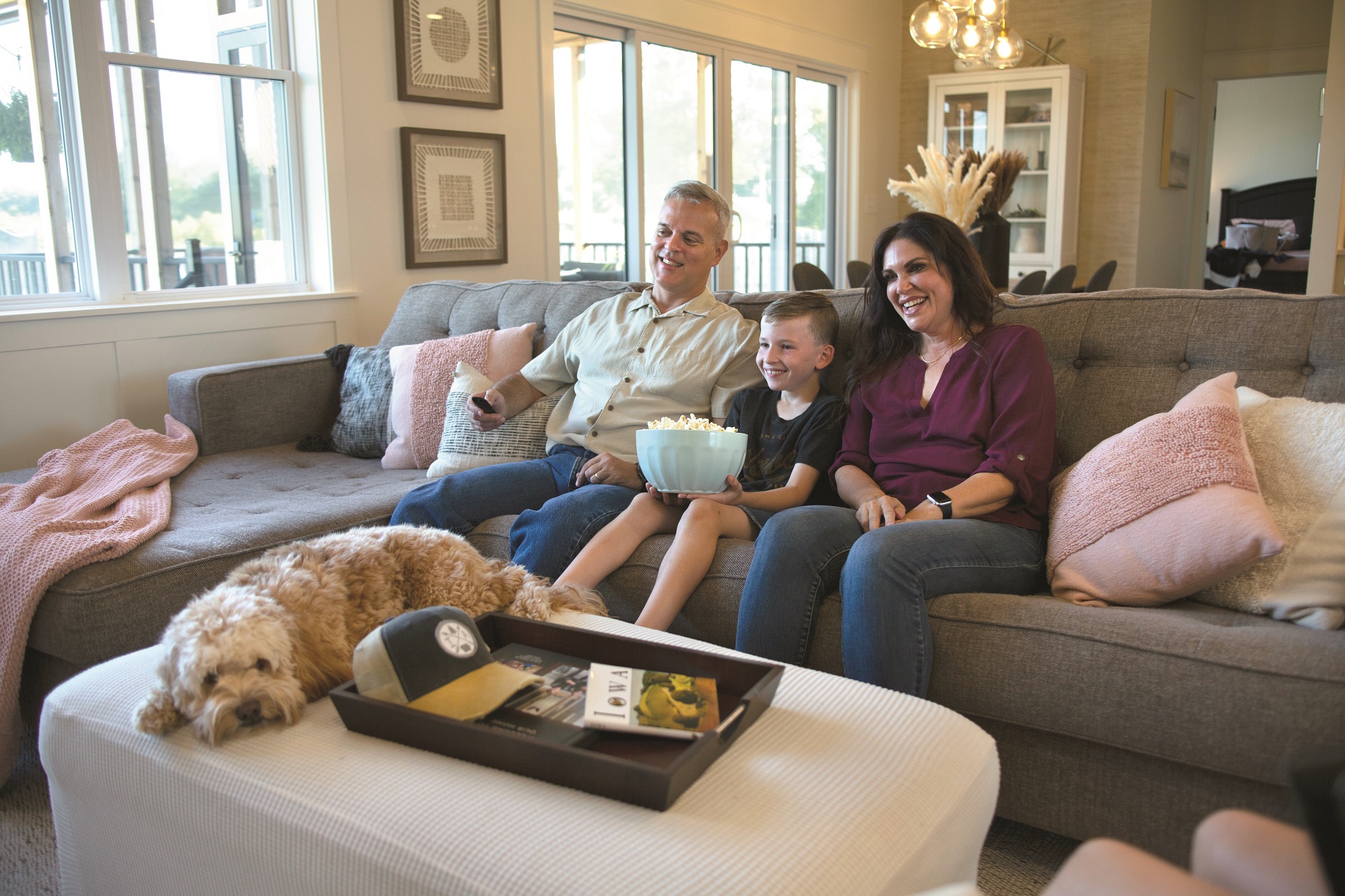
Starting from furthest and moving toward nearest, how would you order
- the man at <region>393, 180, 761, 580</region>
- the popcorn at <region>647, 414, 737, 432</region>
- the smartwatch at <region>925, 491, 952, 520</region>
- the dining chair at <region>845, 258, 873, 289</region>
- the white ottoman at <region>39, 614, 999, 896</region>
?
the dining chair at <region>845, 258, 873, 289</region>, the man at <region>393, 180, 761, 580</region>, the popcorn at <region>647, 414, 737, 432</region>, the smartwatch at <region>925, 491, 952, 520</region>, the white ottoman at <region>39, 614, 999, 896</region>

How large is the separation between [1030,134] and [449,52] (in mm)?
4207

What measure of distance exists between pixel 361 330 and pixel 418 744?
3039 millimetres

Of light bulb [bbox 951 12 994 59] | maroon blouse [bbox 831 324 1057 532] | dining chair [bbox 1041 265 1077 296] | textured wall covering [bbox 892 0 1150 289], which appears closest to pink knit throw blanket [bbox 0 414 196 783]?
maroon blouse [bbox 831 324 1057 532]

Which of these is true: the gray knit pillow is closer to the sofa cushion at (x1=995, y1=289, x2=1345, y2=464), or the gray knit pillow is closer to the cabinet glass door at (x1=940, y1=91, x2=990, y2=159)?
the sofa cushion at (x1=995, y1=289, x2=1345, y2=464)

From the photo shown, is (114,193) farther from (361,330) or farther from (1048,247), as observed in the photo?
(1048,247)

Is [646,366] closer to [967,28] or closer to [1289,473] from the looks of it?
[1289,473]

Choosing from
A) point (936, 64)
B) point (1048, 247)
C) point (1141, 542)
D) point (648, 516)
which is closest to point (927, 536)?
point (1141, 542)

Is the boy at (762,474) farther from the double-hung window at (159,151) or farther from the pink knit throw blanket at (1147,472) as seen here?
the double-hung window at (159,151)

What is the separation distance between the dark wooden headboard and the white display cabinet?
3.42 metres

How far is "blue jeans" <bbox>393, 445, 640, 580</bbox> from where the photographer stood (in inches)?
80.4

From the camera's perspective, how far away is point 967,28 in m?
4.07

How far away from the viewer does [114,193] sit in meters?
3.19

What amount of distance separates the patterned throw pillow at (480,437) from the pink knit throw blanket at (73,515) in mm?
663

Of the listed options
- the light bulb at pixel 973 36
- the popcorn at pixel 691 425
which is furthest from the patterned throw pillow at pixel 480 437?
the light bulb at pixel 973 36
